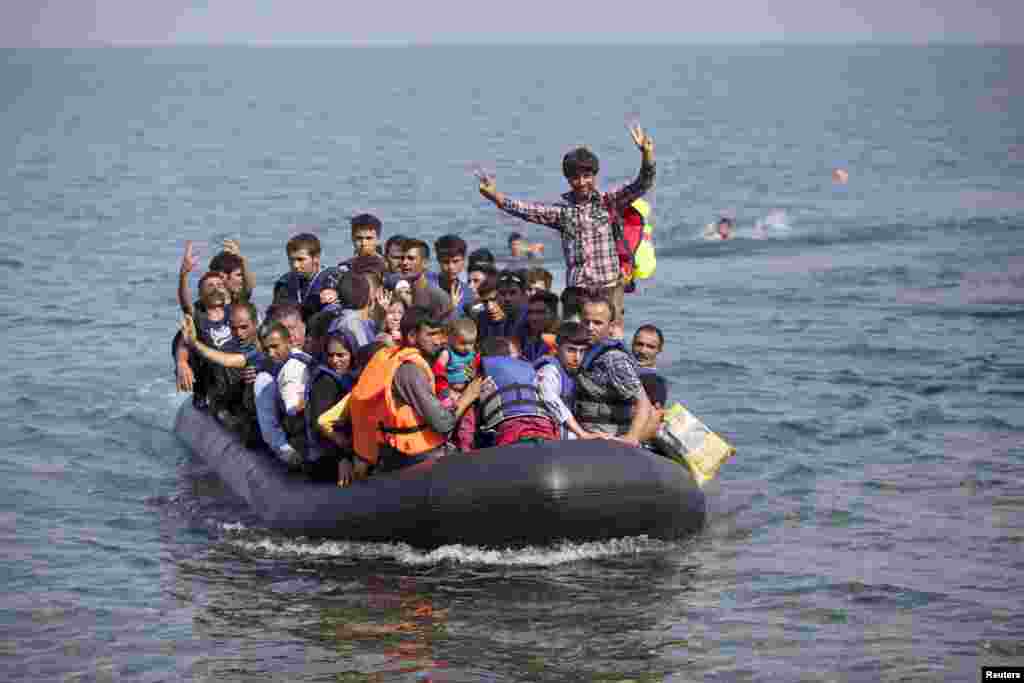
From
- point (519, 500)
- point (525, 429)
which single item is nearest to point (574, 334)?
point (525, 429)

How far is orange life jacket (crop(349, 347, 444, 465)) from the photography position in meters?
10.0

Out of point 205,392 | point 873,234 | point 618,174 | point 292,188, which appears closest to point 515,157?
point 618,174

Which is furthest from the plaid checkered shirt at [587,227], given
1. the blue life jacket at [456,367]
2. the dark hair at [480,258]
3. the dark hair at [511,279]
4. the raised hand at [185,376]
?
the raised hand at [185,376]

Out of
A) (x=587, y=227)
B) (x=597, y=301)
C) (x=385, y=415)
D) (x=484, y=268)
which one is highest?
(x=587, y=227)

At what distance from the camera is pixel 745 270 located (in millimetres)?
26266

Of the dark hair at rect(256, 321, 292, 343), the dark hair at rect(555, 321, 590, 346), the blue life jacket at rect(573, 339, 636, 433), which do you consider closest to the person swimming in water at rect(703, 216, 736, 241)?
the dark hair at rect(256, 321, 292, 343)

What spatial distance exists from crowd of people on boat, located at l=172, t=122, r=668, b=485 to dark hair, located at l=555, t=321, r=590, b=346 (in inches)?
A: 0.4

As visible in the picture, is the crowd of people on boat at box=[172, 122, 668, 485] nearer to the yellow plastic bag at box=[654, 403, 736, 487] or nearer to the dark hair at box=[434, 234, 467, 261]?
the dark hair at box=[434, 234, 467, 261]

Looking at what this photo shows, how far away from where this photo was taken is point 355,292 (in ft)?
36.5

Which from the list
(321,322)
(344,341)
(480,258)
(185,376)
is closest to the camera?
(344,341)

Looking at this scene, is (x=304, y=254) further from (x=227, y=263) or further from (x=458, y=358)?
(x=458, y=358)

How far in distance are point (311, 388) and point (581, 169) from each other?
103 inches

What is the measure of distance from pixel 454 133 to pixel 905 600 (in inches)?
2373

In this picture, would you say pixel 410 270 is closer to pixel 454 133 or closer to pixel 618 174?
pixel 618 174
